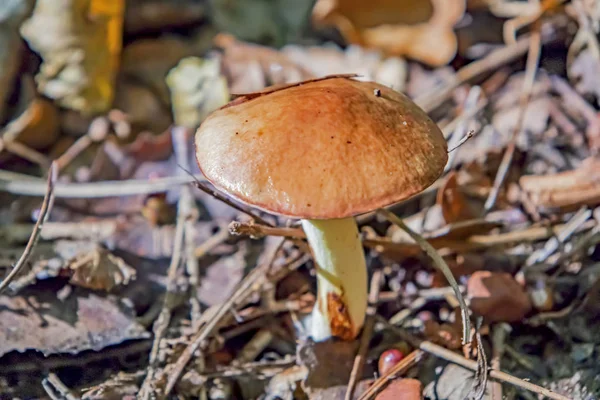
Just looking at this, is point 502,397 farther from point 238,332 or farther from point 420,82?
point 420,82

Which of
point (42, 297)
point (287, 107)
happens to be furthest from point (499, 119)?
point (42, 297)

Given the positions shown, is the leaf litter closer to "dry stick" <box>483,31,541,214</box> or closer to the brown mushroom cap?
"dry stick" <box>483,31,541,214</box>

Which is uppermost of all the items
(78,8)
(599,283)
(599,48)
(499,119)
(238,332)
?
(78,8)

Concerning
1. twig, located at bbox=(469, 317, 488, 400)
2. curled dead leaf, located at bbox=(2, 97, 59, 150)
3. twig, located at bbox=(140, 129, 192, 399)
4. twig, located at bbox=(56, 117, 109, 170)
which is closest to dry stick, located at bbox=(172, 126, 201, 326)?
twig, located at bbox=(140, 129, 192, 399)

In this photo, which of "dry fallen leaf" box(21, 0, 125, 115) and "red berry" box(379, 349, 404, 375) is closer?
"red berry" box(379, 349, 404, 375)

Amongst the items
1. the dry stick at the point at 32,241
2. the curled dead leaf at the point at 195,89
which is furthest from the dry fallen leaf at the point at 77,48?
the dry stick at the point at 32,241

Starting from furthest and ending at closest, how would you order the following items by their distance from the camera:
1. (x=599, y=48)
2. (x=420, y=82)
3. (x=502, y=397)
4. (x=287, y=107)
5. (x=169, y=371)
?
1. (x=420, y=82)
2. (x=599, y=48)
3. (x=169, y=371)
4. (x=502, y=397)
5. (x=287, y=107)
